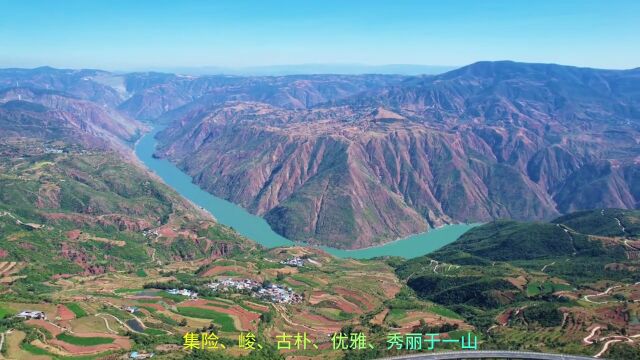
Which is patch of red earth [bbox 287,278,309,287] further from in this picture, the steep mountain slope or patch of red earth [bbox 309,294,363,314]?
the steep mountain slope

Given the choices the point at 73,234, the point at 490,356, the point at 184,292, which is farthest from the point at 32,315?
the point at 490,356

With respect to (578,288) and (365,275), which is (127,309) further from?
(578,288)

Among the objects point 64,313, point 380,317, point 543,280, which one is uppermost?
point 64,313

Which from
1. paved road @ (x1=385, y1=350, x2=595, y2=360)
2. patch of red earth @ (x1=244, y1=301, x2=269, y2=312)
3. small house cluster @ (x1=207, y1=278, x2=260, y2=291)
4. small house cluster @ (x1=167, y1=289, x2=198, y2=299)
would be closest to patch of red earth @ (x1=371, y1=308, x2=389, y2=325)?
patch of red earth @ (x1=244, y1=301, x2=269, y2=312)

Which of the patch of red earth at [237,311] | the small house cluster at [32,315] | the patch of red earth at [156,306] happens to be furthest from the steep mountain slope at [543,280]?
the small house cluster at [32,315]

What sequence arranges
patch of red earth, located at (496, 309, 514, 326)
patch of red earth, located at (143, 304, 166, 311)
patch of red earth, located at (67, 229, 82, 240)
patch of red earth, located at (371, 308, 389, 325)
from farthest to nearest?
1. patch of red earth, located at (67, 229, 82, 240)
2. patch of red earth, located at (371, 308, 389, 325)
3. patch of red earth, located at (496, 309, 514, 326)
4. patch of red earth, located at (143, 304, 166, 311)

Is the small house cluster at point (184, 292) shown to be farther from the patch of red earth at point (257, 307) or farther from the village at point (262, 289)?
the patch of red earth at point (257, 307)

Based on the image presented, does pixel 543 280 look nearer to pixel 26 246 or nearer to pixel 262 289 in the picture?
pixel 262 289
